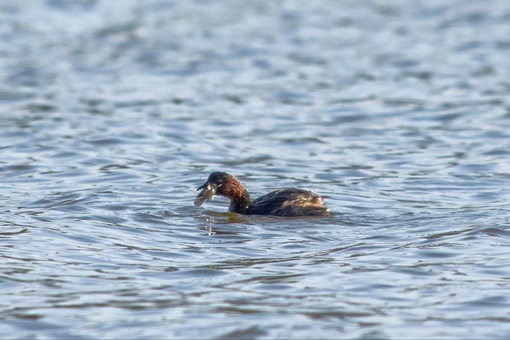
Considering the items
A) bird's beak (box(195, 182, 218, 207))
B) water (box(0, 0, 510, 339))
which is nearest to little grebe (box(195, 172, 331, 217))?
bird's beak (box(195, 182, 218, 207))

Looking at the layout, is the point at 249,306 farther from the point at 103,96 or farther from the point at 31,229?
the point at 103,96

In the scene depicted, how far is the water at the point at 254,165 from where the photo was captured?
8.44 m

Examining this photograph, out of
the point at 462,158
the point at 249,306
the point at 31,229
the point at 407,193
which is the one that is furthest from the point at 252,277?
the point at 462,158

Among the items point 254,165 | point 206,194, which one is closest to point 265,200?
point 206,194

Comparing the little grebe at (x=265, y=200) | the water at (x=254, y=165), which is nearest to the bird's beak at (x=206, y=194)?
the little grebe at (x=265, y=200)

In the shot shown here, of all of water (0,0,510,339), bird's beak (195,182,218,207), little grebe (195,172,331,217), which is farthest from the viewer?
bird's beak (195,182,218,207)

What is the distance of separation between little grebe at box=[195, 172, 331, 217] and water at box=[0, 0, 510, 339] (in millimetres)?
145

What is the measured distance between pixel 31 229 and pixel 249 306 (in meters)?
3.34

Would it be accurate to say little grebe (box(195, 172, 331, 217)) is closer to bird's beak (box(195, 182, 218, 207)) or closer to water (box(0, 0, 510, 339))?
bird's beak (box(195, 182, 218, 207))

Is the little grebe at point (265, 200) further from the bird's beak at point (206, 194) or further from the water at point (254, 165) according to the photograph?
the water at point (254, 165)

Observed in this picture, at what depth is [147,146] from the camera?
16062 mm

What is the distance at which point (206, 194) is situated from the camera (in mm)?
12375

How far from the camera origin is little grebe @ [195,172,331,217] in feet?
39.2

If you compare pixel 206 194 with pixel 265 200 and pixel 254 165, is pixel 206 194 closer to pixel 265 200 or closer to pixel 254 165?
pixel 265 200
